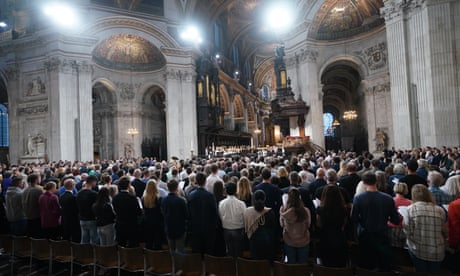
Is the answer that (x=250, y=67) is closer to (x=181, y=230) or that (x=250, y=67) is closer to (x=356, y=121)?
(x=356, y=121)

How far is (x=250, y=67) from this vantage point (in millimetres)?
44656

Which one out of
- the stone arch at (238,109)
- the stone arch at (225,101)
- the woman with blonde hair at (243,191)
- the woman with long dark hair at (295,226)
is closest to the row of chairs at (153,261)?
the woman with long dark hair at (295,226)

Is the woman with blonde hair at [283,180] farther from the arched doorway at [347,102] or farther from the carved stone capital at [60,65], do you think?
the carved stone capital at [60,65]

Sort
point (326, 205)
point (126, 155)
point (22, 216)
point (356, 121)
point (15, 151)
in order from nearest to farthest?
point (326, 205)
point (22, 216)
point (15, 151)
point (126, 155)
point (356, 121)

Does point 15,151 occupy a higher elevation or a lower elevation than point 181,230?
higher

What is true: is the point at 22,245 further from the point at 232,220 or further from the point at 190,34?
the point at 190,34

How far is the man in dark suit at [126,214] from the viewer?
179 inches

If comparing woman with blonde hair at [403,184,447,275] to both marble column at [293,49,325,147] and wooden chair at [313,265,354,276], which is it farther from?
marble column at [293,49,325,147]

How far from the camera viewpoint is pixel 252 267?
10.8 feet

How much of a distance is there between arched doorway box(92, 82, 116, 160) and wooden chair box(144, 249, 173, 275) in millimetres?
21093

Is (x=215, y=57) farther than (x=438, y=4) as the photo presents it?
Yes

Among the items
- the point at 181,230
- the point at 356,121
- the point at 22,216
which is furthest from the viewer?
the point at 356,121

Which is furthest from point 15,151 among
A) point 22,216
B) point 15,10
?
point 22,216

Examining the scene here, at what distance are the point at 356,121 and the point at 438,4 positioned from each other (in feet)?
53.7
